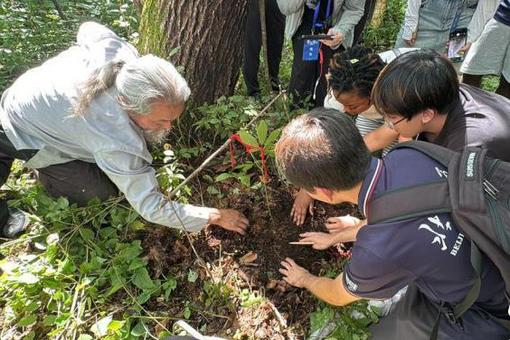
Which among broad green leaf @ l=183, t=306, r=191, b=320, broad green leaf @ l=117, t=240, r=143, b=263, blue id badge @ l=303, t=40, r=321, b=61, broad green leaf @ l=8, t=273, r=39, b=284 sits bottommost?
broad green leaf @ l=183, t=306, r=191, b=320

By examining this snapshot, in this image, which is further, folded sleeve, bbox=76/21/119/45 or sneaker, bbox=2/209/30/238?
sneaker, bbox=2/209/30/238

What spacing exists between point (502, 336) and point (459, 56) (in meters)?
2.88

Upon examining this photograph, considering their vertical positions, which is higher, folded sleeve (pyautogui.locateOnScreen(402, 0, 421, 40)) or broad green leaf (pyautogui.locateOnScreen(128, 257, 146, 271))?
folded sleeve (pyautogui.locateOnScreen(402, 0, 421, 40))

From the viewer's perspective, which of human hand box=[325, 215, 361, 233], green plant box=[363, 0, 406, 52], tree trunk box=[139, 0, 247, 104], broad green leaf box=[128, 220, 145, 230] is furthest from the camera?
green plant box=[363, 0, 406, 52]

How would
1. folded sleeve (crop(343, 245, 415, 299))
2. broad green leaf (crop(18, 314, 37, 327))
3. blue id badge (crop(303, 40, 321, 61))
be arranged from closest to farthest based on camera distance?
folded sleeve (crop(343, 245, 415, 299)) < broad green leaf (crop(18, 314, 37, 327)) < blue id badge (crop(303, 40, 321, 61))

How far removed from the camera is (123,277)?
2.33m

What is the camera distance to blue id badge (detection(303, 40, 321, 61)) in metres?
3.26

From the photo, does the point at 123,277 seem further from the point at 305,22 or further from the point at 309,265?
the point at 305,22

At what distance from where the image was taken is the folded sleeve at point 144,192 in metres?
2.17

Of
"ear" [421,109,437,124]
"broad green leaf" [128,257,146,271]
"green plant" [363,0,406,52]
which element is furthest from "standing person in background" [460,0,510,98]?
"broad green leaf" [128,257,146,271]

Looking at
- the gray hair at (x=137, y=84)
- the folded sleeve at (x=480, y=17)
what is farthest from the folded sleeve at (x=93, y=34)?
the folded sleeve at (x=480, y=17)

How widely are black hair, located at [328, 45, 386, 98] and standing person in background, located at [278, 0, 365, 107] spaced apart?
2.45ft

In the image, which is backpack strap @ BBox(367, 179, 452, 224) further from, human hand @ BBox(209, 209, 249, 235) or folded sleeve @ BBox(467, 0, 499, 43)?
folded sleeve @ BBox(467, 0, 499, 43)

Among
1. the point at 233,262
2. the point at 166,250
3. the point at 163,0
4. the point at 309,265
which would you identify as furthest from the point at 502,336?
the point at 163,0
